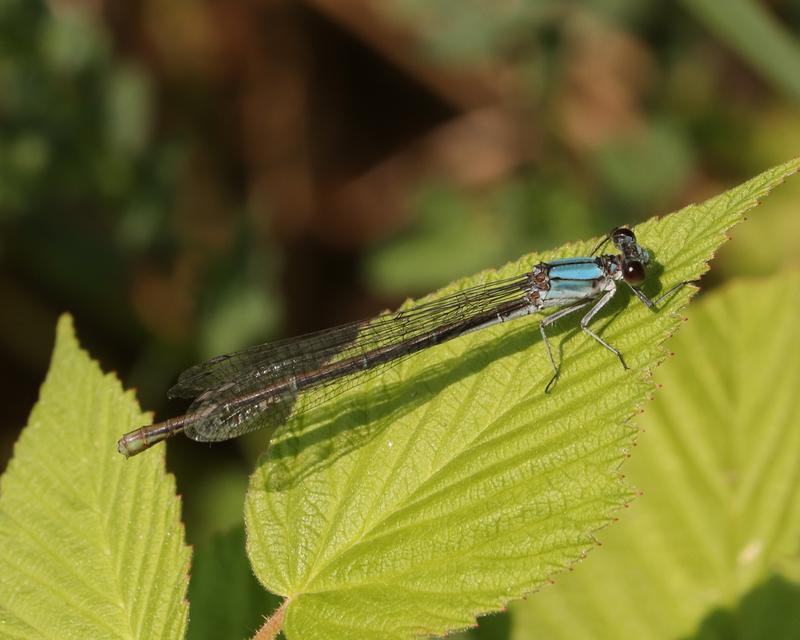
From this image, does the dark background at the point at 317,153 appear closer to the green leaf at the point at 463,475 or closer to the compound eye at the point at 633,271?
the compound eye at the point at 633,271

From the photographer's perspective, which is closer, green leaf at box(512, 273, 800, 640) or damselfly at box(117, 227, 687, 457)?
damselfly at box(117, 227, 687, 457)

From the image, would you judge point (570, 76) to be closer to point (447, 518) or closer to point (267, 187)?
point (267, 187)

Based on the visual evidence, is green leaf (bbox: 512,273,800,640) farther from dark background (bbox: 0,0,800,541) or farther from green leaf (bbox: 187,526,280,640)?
dark background (bbox: 0,0,800,541)

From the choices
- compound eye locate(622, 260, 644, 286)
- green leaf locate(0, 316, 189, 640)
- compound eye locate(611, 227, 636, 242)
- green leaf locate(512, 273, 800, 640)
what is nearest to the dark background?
green leaf locate(512, 273, 800, 640)

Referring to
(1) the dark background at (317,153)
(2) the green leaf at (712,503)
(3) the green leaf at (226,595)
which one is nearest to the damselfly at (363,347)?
(3) the green leaf at (226,595)

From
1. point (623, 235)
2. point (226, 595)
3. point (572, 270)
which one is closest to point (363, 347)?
point (572, 270)

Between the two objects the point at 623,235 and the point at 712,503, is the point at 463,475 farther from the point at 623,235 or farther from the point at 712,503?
the point at 712,503
